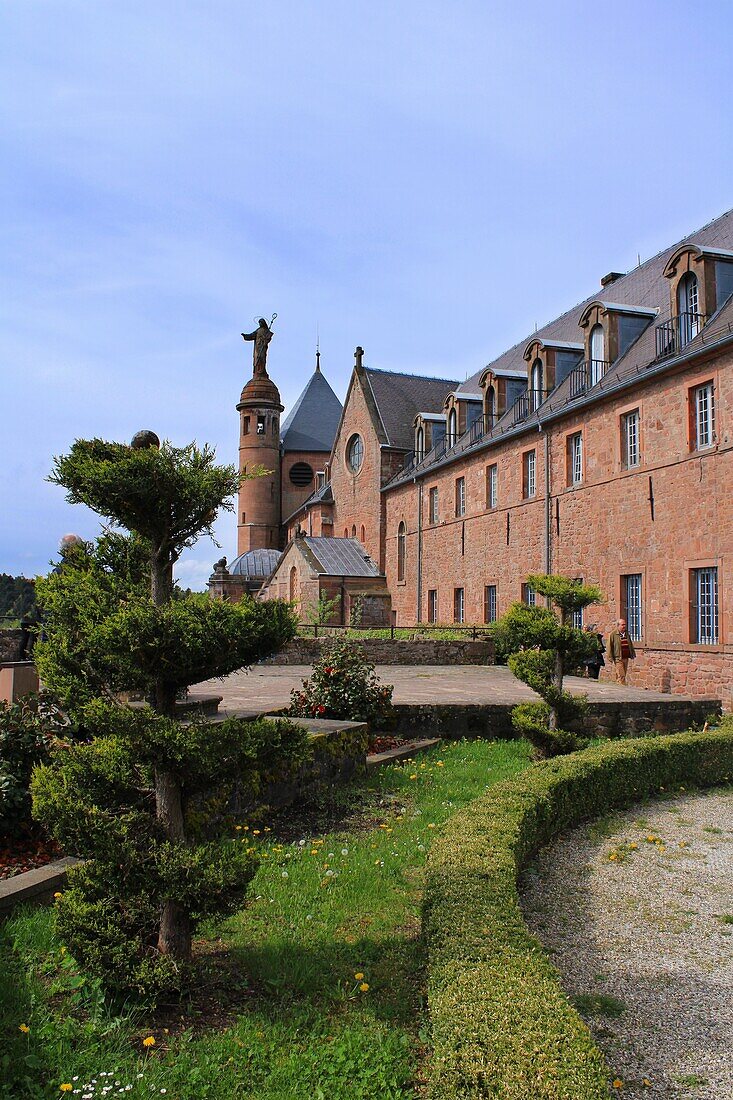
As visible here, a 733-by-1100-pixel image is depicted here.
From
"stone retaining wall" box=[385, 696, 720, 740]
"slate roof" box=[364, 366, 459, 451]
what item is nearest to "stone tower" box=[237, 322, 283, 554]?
"slate roof" box=[364, 366, 459, 451]

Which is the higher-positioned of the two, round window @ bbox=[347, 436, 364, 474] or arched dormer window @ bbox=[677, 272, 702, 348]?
round window @ bbox=[347, 436, 364, 474]

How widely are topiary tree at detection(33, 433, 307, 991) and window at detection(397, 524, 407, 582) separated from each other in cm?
3151

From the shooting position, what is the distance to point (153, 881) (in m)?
3.72

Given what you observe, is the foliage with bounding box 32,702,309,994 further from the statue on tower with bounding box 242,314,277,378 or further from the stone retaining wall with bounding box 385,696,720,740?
the statue on tower with bounding box 242,314,277,378

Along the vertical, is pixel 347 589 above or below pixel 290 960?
above

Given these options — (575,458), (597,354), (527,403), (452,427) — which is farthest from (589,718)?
(452,427)

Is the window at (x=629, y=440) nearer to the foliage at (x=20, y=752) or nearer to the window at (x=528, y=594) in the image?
the window at (x=528, y=594)

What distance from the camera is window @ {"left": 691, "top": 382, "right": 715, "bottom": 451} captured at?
17125mm

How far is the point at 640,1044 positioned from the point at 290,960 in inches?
68.2

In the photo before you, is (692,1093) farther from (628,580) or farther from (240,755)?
(628,580)

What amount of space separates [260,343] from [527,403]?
31.4m

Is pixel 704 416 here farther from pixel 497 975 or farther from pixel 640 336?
pixel 497 975

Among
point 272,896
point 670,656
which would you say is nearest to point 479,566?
point 670,656

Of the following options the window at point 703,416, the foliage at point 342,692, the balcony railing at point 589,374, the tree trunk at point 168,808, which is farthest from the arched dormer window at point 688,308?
the tree trunk at point 168,808
